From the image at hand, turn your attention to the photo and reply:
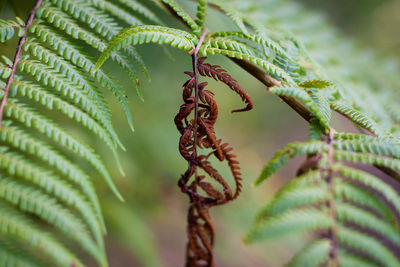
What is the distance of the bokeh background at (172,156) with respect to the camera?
2.23m

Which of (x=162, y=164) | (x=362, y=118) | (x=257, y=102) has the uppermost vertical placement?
(x=257, y=102)

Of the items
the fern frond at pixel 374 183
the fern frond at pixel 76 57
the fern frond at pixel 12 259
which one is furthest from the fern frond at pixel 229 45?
the fern frond at pixel 12 259

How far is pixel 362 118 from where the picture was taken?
2.97 feet

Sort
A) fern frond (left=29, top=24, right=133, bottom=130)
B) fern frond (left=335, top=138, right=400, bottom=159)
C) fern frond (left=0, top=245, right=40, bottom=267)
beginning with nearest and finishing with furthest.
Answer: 1. fern frond (left=0, top=245, right=40, bottom=267)
2. fern frond (left=335, top=138, right=400, bottom=159)
3. fern frond (left=29, top=24, right=133, bottom=130)

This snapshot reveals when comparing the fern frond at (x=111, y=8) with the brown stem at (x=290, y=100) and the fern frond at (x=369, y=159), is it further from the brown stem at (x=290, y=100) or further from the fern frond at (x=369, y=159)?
the fern frond at (x=369, y=159)

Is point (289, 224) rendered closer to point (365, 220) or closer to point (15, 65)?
point (365, 220)

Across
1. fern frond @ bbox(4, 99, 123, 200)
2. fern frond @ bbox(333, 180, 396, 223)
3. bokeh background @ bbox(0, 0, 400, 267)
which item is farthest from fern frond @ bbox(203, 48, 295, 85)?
bokeh background @ bbox(0, 0, 400, 267)

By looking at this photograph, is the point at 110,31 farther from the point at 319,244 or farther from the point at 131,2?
the point at 319,244

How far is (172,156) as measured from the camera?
2.54 meters

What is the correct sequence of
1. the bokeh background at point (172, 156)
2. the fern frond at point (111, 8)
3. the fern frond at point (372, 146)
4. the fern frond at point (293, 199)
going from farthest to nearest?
the bokeh background at point (172, 156)
the fern frond at point (111, 8)
the fern frond at point (372, 146)
the fern frond at point (293, 199)

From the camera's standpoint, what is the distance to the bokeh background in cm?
223

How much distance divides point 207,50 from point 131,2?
17.6 inches

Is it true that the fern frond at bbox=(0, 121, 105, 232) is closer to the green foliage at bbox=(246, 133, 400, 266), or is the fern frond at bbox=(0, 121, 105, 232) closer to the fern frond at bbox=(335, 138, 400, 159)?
the green foliage at bbox=(246, 133, 400, 266)

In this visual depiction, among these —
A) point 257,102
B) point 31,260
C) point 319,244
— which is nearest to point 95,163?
point 31,260
